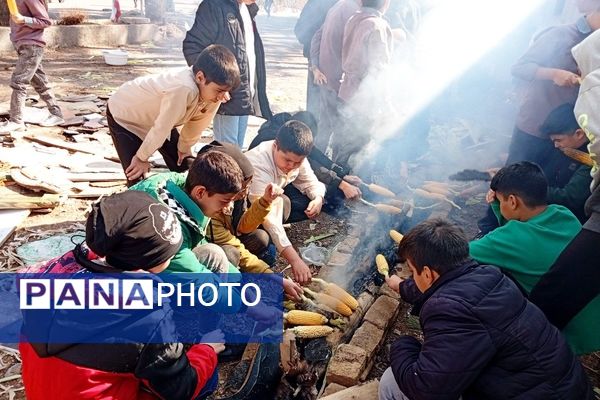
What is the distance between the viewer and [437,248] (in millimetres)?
2408

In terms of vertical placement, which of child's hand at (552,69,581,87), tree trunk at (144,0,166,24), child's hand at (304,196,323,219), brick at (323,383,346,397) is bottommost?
brick at (323,383,346,397)

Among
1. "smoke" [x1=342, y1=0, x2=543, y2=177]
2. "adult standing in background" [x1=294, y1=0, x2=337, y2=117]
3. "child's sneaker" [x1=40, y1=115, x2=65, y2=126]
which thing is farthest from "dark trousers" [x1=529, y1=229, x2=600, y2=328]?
"child's sneaker" [x1=40, y1=115, x2=65, y2=126]

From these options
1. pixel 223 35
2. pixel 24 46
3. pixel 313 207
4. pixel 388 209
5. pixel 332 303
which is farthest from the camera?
pixel 24 46

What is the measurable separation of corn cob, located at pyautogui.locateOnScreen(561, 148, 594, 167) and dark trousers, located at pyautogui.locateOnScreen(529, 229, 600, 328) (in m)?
1.55

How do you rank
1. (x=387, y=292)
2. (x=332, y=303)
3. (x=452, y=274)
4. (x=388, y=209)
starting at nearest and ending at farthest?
(x=452, y=274)
(x=332, y=303)
(x=387, y=292)
(x=388, y=209)

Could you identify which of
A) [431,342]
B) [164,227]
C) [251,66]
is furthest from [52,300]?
[251,66]

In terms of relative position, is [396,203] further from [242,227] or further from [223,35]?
[223,35]

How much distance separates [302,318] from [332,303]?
0.95 feet

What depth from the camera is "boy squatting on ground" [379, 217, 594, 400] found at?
215 centimetres

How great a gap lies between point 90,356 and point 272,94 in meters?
9.36

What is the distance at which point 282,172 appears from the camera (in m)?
4.17

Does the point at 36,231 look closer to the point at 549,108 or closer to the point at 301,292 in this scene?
the point at 301,292

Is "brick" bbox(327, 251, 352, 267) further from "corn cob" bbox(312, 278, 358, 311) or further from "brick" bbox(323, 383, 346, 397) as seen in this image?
"brick" bbox(323, 383, 346, 397)

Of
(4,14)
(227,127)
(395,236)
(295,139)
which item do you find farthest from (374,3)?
(4,14)
